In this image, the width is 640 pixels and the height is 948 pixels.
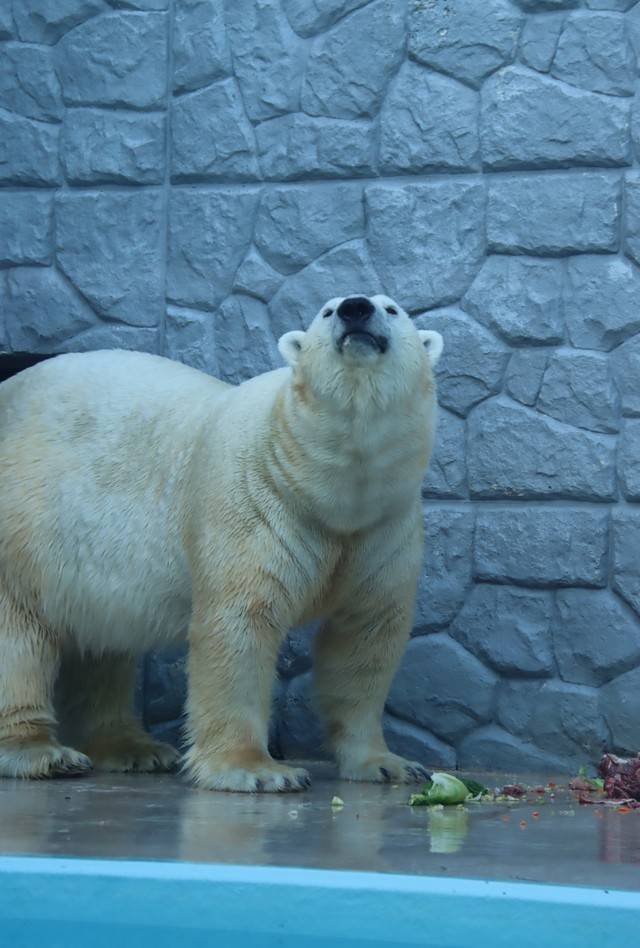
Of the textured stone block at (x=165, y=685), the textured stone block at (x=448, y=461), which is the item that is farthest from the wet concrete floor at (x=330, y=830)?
the textured stone block at (x=448, y=461)

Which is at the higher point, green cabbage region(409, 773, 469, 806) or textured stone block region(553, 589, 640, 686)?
textured stone block region(553, 589, 640, 686)

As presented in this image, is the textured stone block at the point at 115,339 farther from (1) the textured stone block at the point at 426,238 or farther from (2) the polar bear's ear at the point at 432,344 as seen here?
(2) the polar bear's ear at the point at 432,344

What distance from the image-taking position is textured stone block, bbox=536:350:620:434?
412 centimetres

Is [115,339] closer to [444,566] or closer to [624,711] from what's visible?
[444,566]

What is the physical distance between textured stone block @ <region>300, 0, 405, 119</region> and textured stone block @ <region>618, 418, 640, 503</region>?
1.39 meters

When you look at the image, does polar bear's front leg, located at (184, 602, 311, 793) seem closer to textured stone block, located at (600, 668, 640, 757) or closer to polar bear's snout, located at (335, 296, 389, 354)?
polar bear's snout, located at (335, 296, 389, 354)

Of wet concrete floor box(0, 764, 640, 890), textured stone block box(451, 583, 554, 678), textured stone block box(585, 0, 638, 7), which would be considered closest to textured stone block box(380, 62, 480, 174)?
textured stone block box(585, 0, 638, 7)

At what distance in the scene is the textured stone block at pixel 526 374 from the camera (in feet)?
13.8

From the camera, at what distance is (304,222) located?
450 centimetres

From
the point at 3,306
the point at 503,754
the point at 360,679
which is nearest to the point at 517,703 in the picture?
the point at 503,754

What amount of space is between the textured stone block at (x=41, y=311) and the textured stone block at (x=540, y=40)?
1748mm

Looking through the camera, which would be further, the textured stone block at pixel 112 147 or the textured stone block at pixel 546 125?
the textured stone block at pixel 112 147

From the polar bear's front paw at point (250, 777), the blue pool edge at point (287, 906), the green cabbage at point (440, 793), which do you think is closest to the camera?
the blue pool edge at point (287, 906)

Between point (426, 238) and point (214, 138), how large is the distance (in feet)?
2.84
